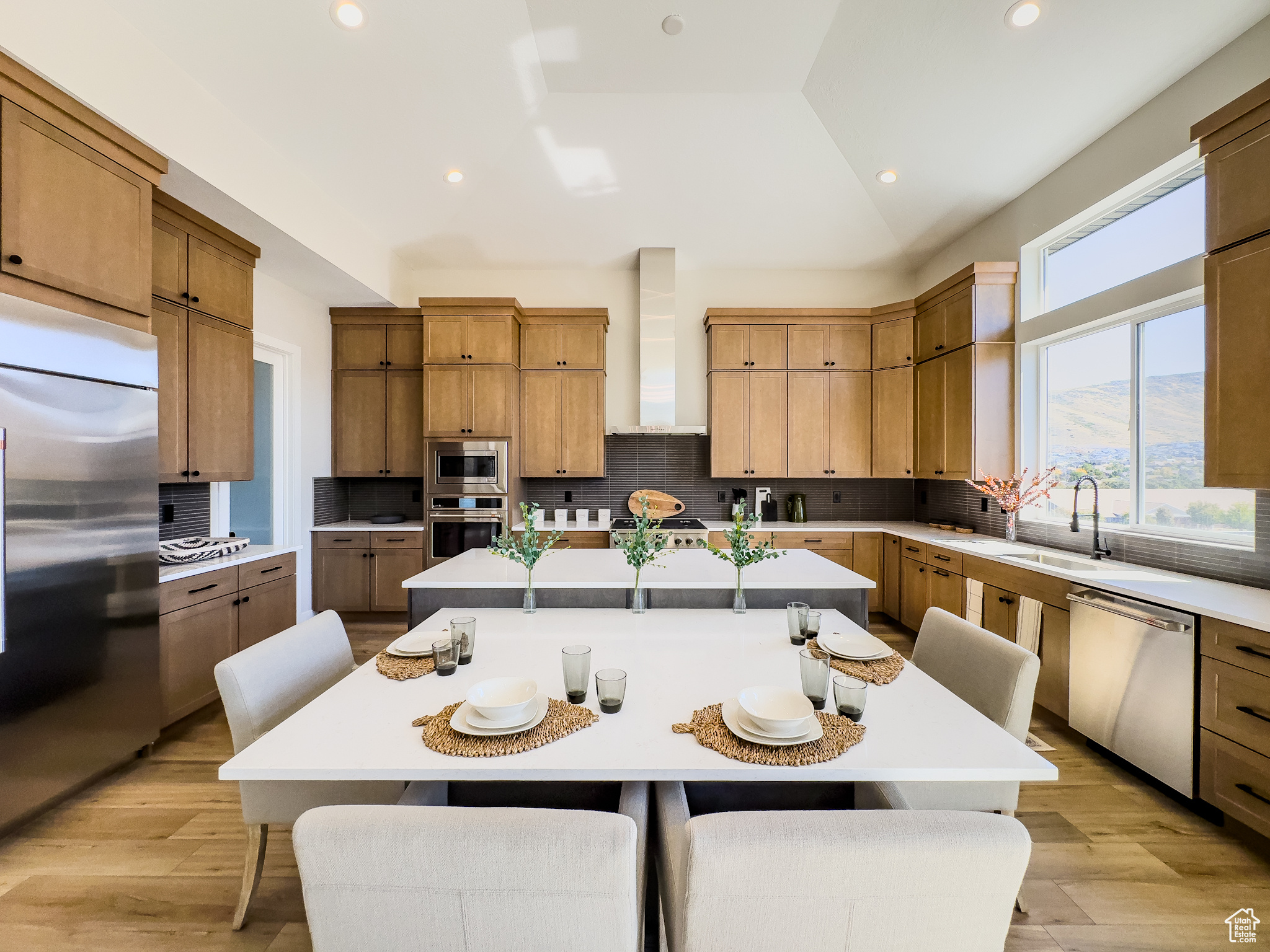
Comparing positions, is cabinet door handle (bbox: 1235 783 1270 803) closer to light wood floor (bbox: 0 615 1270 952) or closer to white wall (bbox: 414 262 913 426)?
light wood floor (bbox: 0 615 1270 952)

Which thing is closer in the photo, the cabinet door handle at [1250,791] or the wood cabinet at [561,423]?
the cabinet door handle at [1250,791]

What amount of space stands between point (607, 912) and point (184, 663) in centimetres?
285

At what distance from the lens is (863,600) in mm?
2369

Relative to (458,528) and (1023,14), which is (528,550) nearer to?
(458,528)

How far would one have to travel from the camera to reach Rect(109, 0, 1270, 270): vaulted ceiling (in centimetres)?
257

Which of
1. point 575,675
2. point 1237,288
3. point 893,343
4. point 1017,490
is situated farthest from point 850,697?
point 893,343

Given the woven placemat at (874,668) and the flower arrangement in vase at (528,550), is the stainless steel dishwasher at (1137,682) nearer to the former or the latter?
the woven placemat at (874,668)

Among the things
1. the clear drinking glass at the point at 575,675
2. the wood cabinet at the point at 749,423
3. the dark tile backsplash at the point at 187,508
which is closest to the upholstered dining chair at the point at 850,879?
the clear drinking glass at the point at 575,675

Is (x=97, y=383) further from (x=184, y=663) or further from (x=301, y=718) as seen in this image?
(x=301, y=718)

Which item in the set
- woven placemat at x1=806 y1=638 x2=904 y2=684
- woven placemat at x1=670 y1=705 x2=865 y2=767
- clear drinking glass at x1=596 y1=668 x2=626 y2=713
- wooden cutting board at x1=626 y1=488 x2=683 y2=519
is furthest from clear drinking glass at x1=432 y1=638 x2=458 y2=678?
wooden cutting board at x1=626 y1=488 x2=683 y2=519

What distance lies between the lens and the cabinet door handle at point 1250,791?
1.77 m

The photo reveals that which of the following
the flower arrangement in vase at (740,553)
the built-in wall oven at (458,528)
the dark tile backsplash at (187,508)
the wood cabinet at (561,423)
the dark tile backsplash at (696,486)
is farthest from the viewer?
the dark tile backsplash at (696,486)

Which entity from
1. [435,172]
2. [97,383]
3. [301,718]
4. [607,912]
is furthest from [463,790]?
[435,172]

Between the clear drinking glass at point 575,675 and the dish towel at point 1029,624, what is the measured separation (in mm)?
2527
